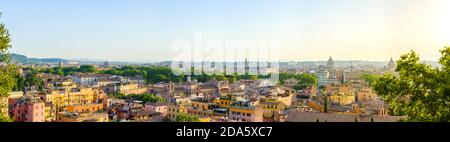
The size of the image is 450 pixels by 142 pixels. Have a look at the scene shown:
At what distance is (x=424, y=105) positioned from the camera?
230cm

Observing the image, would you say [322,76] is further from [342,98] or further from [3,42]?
[3,42]

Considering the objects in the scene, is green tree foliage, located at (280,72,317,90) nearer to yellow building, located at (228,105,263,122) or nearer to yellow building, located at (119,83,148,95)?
yellow building, located at (119,83,148,95)

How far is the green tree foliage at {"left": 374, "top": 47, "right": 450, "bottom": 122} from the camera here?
2.20 meters

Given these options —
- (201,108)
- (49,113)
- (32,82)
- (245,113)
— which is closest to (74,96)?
(32,82)

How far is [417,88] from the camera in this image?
2434 mm

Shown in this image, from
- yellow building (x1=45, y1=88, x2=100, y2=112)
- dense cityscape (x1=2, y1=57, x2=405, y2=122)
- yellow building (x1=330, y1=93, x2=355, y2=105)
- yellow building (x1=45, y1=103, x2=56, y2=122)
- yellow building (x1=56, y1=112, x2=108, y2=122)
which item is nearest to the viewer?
yellow building (x1=56, y1=112, x2=108, y2=122)

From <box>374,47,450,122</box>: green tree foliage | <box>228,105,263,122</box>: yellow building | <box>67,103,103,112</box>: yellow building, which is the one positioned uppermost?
<box>374,47,450,122</box>: green tree foliage

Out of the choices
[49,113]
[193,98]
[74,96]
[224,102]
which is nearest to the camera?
[49,113]

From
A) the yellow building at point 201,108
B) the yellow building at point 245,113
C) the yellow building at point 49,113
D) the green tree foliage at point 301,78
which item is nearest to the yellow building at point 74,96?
the yellow building at point 49,113

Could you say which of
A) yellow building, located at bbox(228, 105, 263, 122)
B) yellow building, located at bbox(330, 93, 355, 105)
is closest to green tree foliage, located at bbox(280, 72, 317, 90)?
yellow building, located at bbox(330, 93, 355, 105)

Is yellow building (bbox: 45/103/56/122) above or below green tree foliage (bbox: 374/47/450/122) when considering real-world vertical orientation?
below
